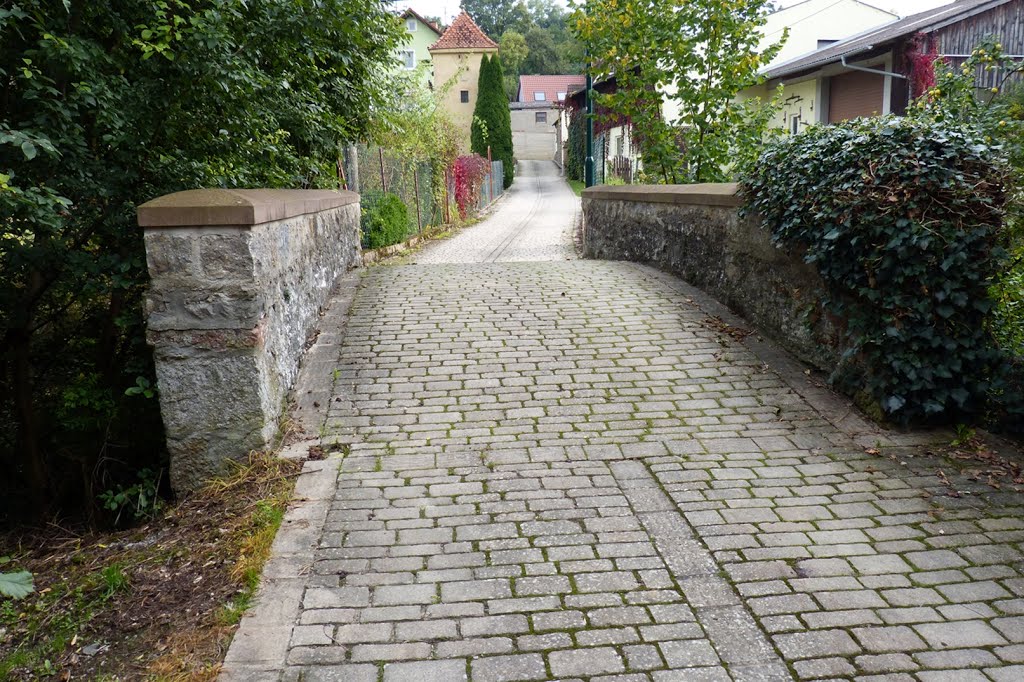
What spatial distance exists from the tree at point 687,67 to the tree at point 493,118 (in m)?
35.5

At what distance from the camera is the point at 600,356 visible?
6832 mm

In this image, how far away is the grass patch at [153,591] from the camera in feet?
10.2

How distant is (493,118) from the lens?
46.9 meters

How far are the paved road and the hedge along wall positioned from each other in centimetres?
46

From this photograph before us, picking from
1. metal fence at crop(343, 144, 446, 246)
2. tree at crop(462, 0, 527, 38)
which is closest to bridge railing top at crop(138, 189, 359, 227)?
metal fence at crop(343, 144, 446, 246)

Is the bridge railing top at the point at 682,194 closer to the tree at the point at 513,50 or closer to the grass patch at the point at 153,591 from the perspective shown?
the grass patch at the point at 153,591

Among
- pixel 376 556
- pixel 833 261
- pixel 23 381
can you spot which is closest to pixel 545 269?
pixel 833 261

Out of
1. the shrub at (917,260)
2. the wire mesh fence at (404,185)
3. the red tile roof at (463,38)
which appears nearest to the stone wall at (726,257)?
the shrub at (917,260)

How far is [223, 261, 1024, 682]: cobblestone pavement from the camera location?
306cm

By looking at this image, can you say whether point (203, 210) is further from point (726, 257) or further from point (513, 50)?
point (513, 50)

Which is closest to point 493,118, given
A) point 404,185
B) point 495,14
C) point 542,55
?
point 404,185

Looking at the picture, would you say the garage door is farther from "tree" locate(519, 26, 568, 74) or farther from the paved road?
"tree" locate(519, 26, 568, 74)

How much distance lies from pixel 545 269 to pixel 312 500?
6369 mm

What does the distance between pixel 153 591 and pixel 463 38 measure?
5164cm
